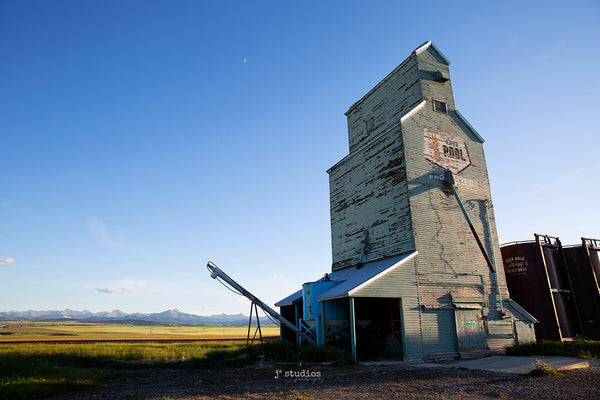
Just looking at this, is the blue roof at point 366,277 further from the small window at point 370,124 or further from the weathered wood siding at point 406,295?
the small window at point 370,124

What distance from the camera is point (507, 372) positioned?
12477 mm

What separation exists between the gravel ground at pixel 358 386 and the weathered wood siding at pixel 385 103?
15.2 metres

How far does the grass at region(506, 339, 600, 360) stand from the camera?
16.2 metres

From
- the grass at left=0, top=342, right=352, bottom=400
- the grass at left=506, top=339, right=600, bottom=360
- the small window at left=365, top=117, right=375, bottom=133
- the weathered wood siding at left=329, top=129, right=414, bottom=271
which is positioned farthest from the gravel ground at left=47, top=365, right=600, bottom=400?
the small window at left=365, top=117, right=375, bottom=133

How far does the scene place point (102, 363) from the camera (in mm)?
18453

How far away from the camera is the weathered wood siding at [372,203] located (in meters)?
19.3

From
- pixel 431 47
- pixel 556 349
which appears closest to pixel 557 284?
pixel 556 349

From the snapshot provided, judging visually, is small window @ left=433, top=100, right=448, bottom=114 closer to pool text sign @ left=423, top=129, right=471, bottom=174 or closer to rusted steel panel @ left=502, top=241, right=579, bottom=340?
pool text sign @ left=423, top=129, right=471, bottom=174

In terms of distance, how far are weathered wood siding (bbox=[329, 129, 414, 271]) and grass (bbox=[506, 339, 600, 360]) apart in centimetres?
704

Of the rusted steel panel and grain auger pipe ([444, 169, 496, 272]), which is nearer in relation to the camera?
grain auger pipe ([444, 169, 496, 272])

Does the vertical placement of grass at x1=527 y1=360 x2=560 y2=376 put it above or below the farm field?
above

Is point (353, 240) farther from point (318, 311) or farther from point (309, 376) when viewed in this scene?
point (309, 376)
